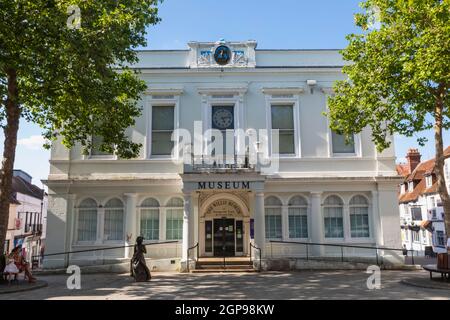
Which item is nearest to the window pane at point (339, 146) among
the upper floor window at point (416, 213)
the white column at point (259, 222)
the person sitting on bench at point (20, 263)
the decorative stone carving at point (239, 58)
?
the white column at point (259, 222)

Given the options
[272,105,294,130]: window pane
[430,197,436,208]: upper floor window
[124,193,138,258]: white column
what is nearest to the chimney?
[430,197,436,208]: upper floor window

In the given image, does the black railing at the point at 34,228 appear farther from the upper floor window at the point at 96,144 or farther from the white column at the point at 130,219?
the white column at the point at 130,219

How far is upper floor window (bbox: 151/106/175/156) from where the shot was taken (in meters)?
18.5

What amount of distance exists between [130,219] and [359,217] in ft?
36.1

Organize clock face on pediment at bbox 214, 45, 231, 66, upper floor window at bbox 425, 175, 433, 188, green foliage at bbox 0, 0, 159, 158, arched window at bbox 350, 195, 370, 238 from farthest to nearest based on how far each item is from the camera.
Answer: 1. upper floor window at bbox 425, 175, 433, 188
2. clock face on pediment at bbox 214, 45, 231, 66
3. arched window at bbox 350, 195, 370, 238
4. green foliage at bbox 0, 0, 159, 158

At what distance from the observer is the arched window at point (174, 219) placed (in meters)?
18.1

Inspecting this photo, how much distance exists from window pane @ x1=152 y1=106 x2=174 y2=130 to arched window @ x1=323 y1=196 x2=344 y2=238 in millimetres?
8566

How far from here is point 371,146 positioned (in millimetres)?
18578

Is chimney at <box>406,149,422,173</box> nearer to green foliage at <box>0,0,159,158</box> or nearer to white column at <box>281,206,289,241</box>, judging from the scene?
white column at <box>281,206,289,241</box>

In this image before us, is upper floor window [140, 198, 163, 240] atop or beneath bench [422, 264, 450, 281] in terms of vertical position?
atop

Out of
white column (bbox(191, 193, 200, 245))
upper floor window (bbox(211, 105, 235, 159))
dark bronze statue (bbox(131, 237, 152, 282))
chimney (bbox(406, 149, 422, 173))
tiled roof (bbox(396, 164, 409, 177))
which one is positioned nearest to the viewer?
dark bronze statue (bbox(131, 237, 152, 282))

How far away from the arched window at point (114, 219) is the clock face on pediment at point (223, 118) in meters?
6.04

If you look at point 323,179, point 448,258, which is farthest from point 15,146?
point 448,258

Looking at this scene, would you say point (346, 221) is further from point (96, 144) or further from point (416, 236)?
point (416, 236)
